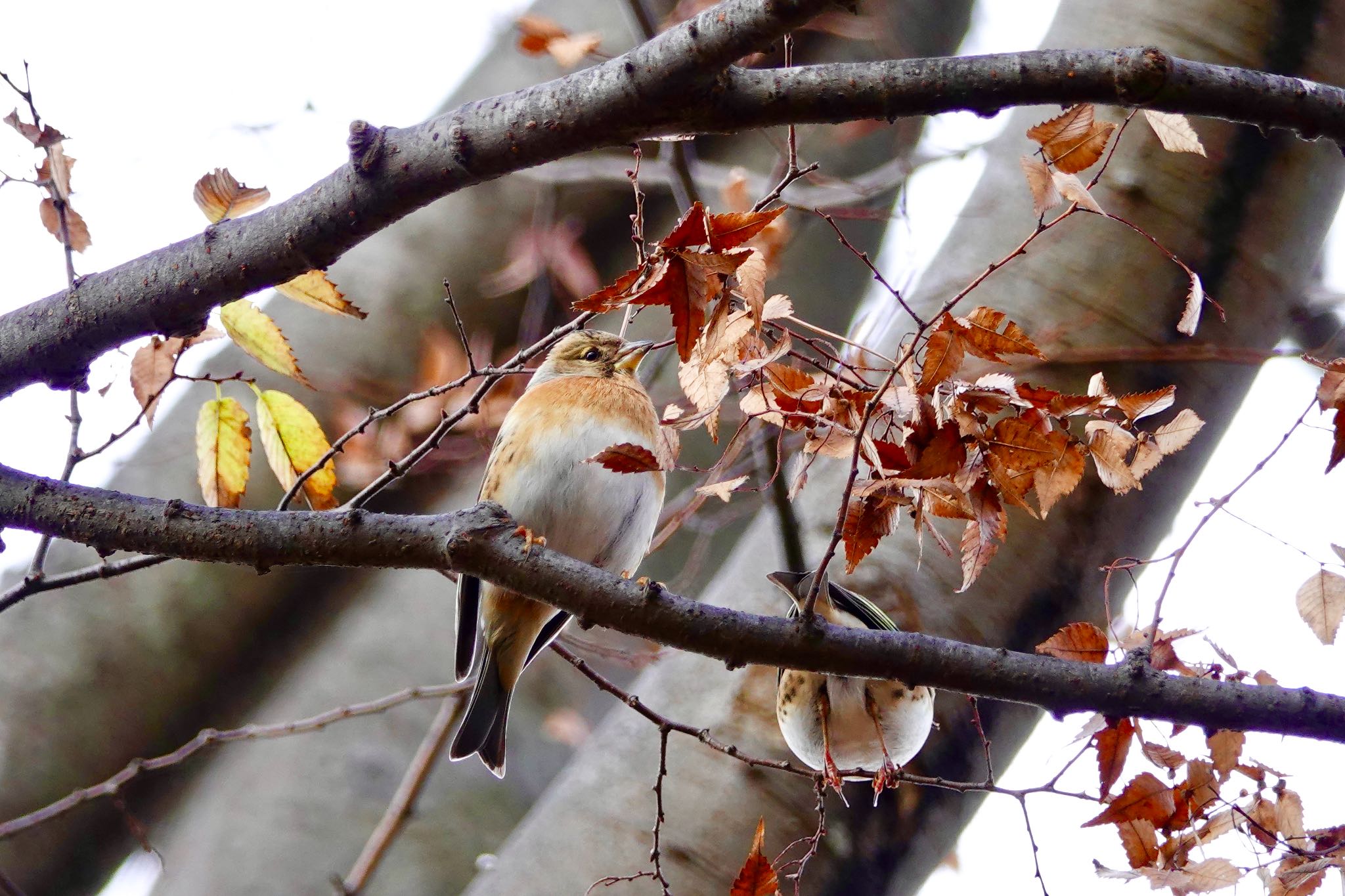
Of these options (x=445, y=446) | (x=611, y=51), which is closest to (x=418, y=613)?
(x=445, y=446)

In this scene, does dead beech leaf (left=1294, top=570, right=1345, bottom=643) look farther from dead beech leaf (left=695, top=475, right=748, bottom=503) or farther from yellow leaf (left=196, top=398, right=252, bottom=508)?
yellow leaf (left=196, top=398, right=252, bottom=508)

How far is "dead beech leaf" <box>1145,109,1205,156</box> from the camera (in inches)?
65.8

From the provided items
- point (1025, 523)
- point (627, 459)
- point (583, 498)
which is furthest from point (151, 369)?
point (1025, 523)

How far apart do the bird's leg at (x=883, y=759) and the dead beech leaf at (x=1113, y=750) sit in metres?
0.39

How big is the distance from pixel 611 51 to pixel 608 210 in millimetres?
730

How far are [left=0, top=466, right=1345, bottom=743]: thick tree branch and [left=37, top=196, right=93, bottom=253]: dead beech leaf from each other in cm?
55

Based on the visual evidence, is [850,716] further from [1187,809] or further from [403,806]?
[403,806]

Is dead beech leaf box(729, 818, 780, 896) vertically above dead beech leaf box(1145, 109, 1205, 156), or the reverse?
dead beech leaf box(1145, 109, 1205, 156)

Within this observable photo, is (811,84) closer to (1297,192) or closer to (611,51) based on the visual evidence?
(1297,192)

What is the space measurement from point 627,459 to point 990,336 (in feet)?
1.93

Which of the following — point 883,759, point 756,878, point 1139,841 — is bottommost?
point 756,878

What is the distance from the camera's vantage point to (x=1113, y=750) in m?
1.80

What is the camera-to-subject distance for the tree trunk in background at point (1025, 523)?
2.61m

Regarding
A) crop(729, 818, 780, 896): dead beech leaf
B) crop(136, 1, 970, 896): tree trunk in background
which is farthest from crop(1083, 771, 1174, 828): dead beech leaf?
crop(136, 1, 970, 896): tree trunk in background
